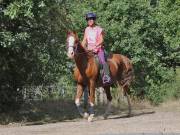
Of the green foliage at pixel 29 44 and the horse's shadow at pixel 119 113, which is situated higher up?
the green foliage at pixel 29 44

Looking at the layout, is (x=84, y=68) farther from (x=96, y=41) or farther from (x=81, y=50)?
(x=96, y=41)

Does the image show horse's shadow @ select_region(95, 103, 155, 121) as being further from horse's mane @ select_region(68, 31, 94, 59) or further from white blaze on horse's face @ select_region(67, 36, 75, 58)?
white blaze on horse's face @ select_region(67, 36, 75, 58)

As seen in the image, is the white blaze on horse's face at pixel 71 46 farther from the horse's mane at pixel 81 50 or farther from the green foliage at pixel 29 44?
the green foliage at pixel 29 44

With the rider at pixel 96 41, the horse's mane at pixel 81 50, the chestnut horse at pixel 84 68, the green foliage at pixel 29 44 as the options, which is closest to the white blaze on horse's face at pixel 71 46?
the chestnut horse at pixel 84 68

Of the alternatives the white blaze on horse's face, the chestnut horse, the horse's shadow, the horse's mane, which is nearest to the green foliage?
the horse's mane

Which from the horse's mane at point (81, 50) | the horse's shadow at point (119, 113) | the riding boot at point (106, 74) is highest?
the horse's mane at point (81, 50)

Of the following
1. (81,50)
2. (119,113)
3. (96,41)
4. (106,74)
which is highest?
(96,41)

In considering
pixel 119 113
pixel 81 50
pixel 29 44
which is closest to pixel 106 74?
pixel 81 50

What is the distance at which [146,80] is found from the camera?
102 ft

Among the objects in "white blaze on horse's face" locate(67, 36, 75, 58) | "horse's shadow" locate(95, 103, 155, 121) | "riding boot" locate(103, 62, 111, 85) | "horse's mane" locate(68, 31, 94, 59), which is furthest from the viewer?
"horse's shadow" locate(95, 103, 155, 121)

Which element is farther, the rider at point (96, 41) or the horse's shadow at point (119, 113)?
the horse's shadow at point (119, 113)

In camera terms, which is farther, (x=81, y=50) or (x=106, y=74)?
(x=106, y=74)

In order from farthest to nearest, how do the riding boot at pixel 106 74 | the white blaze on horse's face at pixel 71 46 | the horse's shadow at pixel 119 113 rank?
the horse's shadow at pixel 119 113 → the riding boot at pixel 106 74 → the white blaze on horse's face at pixel 71 46

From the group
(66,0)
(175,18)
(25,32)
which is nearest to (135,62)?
(175,18)
